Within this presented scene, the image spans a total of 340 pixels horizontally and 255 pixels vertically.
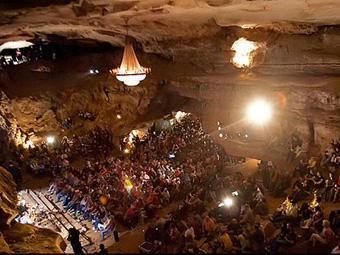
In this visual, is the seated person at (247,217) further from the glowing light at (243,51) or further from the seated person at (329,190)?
the glowing light at (243,51)

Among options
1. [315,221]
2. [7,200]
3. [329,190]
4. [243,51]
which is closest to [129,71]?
[7,200]

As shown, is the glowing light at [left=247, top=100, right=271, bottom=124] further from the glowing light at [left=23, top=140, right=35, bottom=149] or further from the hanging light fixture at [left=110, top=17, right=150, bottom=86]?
the glowing light at [left=23, top=140, right=35, bottom=149]

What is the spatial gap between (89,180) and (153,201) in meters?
3.65

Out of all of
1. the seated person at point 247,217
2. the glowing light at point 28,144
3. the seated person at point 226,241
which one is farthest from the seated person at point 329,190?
the glowing light at point 28,144

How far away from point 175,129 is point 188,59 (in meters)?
4.38

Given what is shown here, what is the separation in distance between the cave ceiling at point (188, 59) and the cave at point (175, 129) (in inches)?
2.7

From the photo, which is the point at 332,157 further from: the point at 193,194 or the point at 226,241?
the point at 226,241

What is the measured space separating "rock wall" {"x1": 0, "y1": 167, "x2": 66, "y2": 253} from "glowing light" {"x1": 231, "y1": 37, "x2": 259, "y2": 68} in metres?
10.9

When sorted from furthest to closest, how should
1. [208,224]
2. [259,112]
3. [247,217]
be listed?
1. [259,112]
2. [208,224]
3. [247,217]

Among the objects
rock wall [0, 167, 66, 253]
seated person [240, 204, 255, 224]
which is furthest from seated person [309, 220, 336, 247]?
rock wall [0, 167, 66, 253]

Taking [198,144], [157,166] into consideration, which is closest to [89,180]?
[157,166]

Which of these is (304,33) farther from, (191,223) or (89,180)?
(89,180)

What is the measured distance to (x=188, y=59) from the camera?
A: 59.5 feet

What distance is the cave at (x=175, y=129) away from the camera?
9734mm
